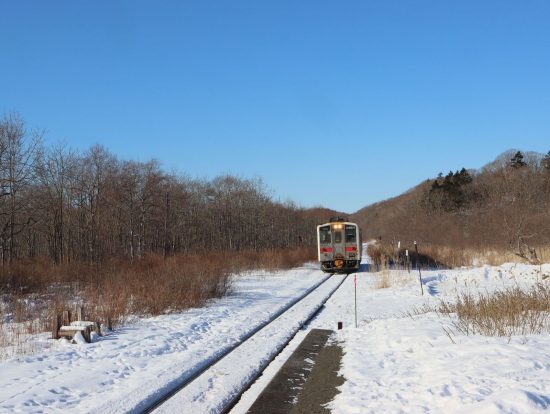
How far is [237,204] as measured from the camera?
201 ft

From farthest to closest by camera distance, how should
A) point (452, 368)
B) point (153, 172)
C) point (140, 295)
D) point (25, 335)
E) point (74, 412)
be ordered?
point (153, 172)
point (140, 295)
point (25, 335)
point (452, 368)
point (74, 412)

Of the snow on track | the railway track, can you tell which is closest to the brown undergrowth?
the railway track

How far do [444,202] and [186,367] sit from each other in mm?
74920

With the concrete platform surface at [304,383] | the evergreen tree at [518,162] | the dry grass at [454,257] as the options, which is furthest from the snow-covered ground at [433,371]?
the evergreen tree at [518,162]

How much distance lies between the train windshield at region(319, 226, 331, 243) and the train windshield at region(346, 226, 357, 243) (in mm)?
1142

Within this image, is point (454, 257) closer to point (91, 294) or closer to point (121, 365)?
point (91, 294)

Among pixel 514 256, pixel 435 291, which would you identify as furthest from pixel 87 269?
pixel 514 256

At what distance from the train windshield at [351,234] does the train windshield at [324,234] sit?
114 centimetres

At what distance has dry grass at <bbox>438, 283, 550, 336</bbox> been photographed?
7.33 meters

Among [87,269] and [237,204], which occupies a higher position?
[237,204]

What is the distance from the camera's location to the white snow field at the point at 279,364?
4.91 m

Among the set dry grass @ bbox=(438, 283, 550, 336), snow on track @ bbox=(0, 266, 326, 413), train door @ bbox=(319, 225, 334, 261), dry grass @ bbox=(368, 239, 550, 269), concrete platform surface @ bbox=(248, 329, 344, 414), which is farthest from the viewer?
train door @ bbox=(319, 225, 334, 261)

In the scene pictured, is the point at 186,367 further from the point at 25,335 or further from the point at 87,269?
the point at 87,269

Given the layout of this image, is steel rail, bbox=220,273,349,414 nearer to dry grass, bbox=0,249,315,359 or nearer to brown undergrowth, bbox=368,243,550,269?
dry grass, bbox=0,249,315,359
